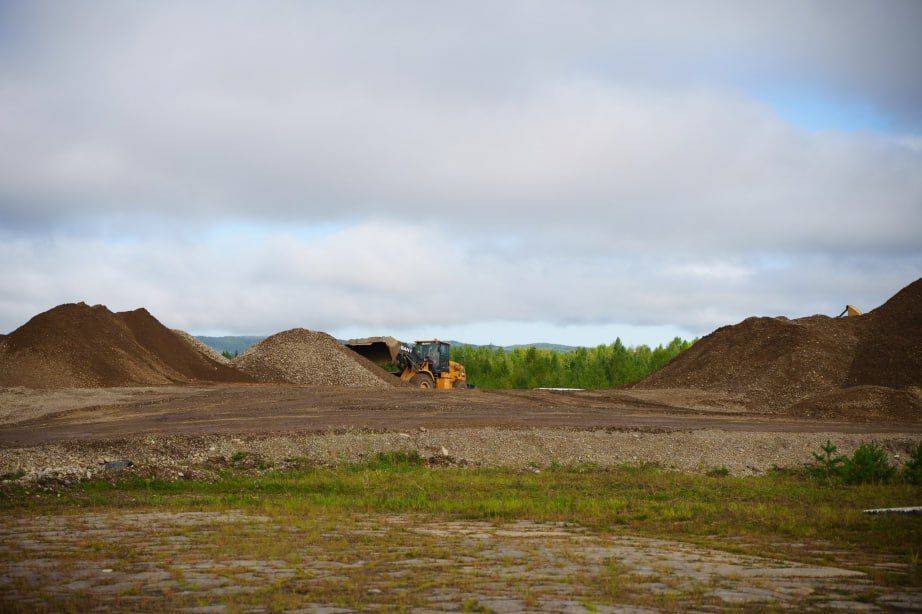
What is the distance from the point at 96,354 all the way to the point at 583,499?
33450 millimetres

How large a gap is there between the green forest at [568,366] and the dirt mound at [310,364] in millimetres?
11407

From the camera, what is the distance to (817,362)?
41875 millimetres

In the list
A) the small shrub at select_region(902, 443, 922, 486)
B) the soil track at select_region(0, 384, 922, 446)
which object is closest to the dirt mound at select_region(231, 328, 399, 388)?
the soil track at select_region(0, 384, 922, 446)

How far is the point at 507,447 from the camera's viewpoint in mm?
20062

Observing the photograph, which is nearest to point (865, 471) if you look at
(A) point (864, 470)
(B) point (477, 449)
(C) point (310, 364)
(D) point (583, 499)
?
(A) point (864, 470)

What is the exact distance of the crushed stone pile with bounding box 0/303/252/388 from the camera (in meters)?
37.9

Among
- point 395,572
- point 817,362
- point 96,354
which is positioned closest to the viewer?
point 395,572

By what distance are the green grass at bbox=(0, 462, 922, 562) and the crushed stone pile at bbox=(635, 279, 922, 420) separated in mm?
18224

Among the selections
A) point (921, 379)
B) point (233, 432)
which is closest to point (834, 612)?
point (233, 432)

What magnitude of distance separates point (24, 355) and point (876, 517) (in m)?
38.0

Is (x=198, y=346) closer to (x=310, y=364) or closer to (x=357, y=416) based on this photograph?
(x=310, y=364)

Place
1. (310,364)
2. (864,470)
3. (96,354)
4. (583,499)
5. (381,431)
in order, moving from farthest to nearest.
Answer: (310,364), (96,354), (381,431), (864,470), (583,499)

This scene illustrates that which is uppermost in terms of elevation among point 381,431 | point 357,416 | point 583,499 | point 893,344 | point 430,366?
point 893,344

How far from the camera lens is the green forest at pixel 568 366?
180 ft
